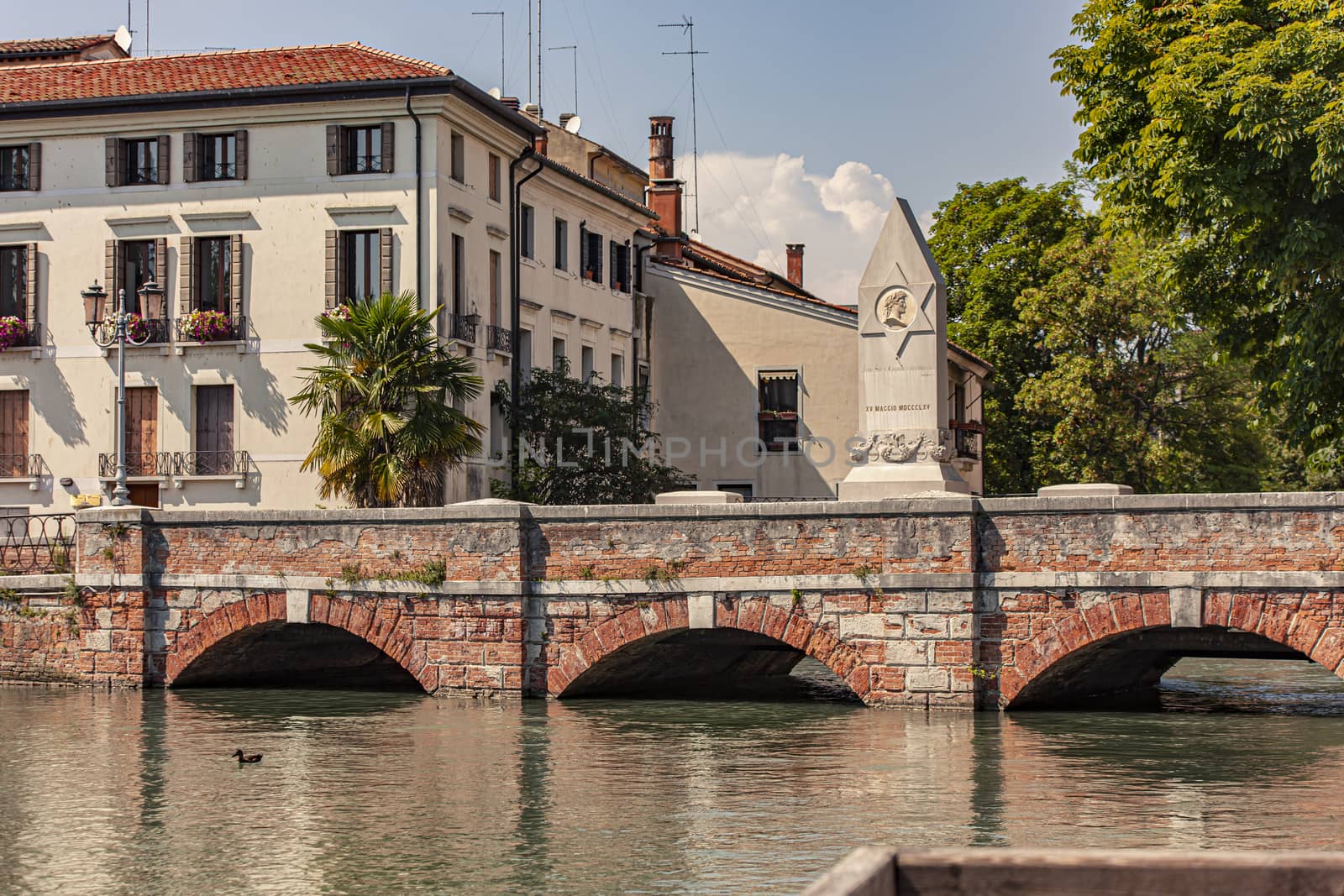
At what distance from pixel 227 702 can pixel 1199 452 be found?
1262 inches

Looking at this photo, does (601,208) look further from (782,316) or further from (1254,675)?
(1254,675)

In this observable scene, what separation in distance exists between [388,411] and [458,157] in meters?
8.10

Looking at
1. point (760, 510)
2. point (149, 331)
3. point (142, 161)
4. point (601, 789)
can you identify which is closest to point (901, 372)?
point (760, 510)

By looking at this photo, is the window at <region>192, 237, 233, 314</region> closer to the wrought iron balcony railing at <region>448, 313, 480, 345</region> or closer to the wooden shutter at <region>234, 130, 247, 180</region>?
the wooden shutter at <region>234, 130, 247, 180</region>

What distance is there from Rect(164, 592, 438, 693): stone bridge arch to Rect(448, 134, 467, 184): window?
42.2 feet

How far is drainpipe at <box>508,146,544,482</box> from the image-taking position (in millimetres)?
36094

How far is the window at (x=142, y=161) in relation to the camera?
34.0 metres

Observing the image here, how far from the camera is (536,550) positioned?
22297 mm

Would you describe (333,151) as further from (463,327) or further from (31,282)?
(31,282)

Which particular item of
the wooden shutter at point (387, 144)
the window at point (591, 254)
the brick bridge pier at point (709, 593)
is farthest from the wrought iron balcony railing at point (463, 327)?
the brick bridge pier at point (709, 593)

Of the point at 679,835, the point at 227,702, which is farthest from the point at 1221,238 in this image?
the point at 227,702

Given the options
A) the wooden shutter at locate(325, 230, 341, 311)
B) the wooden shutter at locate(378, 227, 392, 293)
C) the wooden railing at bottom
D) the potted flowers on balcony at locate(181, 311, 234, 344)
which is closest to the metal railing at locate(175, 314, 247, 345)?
the potted flowers on balcony at locate(181, 311, 234, 344)

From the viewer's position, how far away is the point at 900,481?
2147 centimetres

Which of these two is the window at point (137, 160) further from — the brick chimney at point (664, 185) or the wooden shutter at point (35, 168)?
the brick chimney at point (664, 185)
